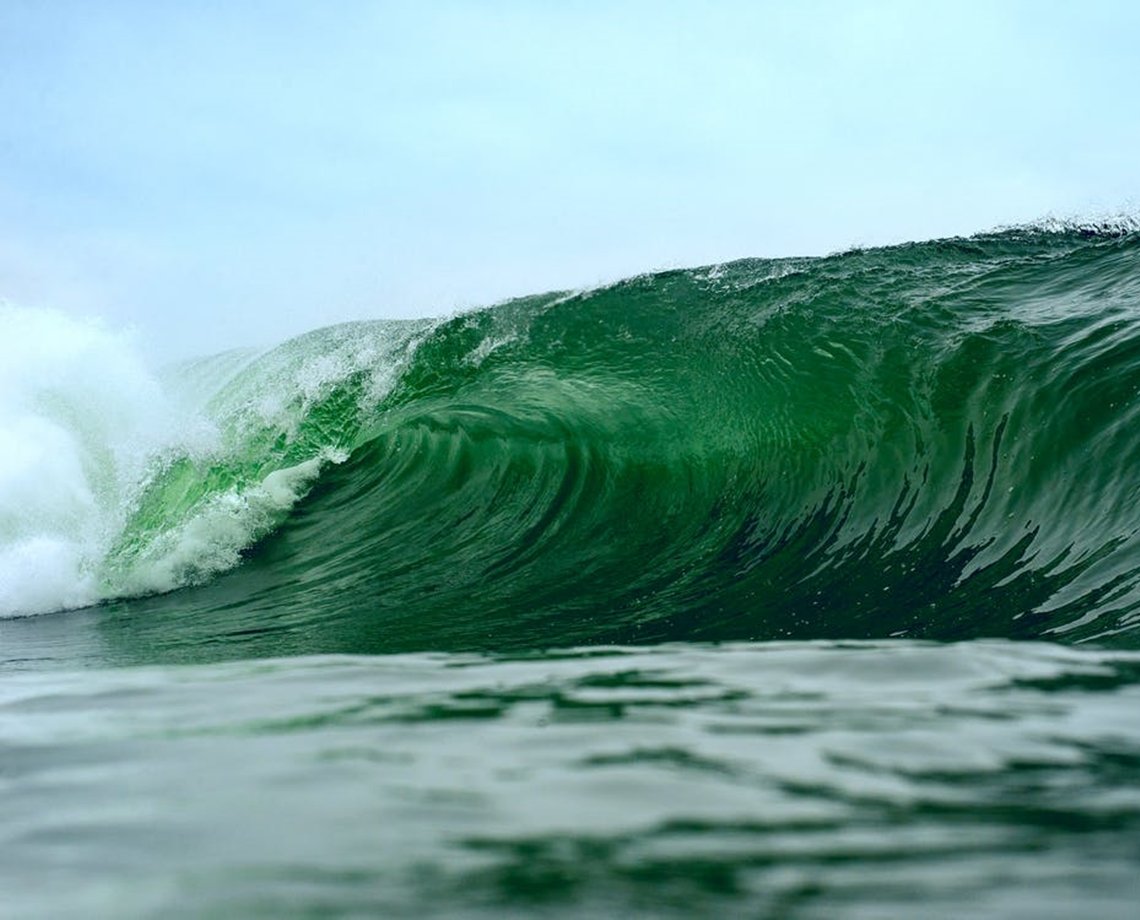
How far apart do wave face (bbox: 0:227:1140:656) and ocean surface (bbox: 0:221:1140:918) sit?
27mm

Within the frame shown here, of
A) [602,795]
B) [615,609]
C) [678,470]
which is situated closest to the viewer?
[602,795]

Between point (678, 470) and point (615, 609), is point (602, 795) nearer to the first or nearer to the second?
point (615, 609)

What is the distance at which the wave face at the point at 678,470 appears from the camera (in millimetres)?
4484

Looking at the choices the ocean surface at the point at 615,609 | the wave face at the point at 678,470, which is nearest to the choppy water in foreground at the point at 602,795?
the ocean surface at the point at 615,609

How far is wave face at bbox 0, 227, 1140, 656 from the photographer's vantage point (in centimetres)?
448

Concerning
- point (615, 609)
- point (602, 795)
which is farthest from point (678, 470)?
point (602, 795)

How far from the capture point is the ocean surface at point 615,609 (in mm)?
1019

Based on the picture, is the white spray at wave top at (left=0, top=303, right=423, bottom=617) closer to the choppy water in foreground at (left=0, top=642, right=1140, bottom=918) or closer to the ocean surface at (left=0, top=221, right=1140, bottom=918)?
the ocean surface at (left=0, top=221, right=1140, bottom=918)

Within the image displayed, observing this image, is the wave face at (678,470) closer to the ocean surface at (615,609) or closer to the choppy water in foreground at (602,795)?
the ocean surface at (615,609)

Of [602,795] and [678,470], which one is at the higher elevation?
[678,470]

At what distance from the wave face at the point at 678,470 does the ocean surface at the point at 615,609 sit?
3 cm

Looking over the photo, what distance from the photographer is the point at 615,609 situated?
4.68m

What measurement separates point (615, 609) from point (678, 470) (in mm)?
1922

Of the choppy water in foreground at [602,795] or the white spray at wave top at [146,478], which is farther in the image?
the white spray at wave top at [146,478]
